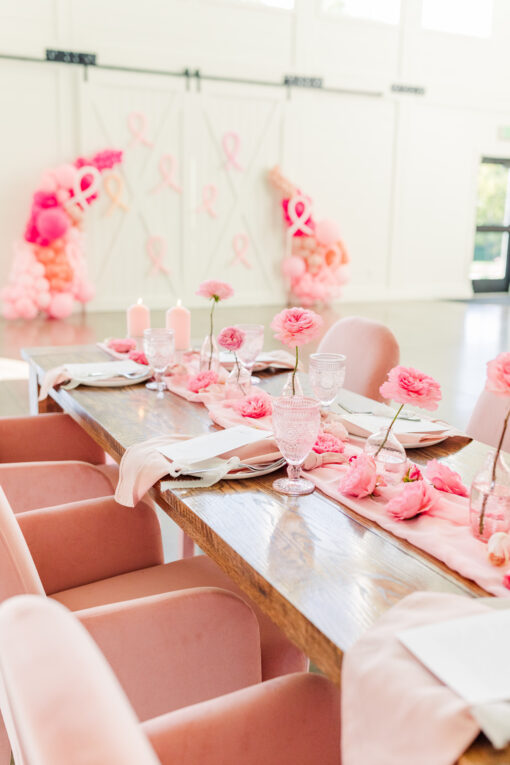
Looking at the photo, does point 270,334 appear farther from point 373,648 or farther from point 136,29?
point 373,648

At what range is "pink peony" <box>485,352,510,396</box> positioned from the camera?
101 cm

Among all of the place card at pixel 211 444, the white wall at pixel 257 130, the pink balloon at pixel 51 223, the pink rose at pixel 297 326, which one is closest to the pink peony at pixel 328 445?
the place card at pixel 211 444

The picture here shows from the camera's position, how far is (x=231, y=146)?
9211 millimetres

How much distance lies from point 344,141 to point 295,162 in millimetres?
868

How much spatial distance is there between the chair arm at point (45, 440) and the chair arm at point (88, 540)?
2.41ft

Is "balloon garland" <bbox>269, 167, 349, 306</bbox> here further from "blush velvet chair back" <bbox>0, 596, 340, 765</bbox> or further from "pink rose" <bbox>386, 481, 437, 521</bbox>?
"blush velvet chair back" <bbox>0, 596, 340, 765</bbox>

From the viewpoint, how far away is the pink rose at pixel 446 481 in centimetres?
132

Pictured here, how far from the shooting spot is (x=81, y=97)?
8.27 meters

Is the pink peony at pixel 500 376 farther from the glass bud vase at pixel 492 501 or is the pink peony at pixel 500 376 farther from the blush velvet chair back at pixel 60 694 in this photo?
the blush velvet chair back at pixel 60 694

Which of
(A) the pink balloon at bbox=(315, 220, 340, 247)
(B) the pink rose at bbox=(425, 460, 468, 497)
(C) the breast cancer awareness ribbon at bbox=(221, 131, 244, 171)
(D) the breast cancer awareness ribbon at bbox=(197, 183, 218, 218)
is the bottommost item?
(B) the pink rose at bbox=(425, 460, 468, 497)

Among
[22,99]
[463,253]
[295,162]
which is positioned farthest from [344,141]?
[22,99]

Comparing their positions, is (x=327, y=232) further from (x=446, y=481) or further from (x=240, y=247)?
(x=446, y=481)

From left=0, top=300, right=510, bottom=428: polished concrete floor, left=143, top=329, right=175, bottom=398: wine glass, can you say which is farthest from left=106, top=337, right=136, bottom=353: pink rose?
left=0, top=300, right=510, bottom=428: polished concrete floor

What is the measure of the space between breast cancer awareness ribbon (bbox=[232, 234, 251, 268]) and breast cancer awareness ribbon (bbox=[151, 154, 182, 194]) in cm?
108
